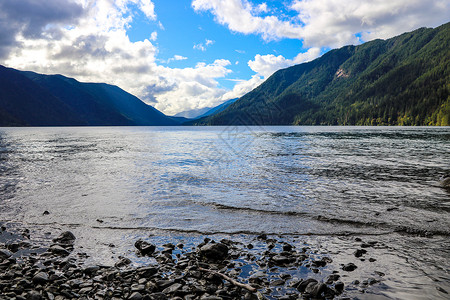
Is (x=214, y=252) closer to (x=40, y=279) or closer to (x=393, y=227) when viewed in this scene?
(x=40, y=279)

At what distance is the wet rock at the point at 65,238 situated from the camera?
987 centimetres

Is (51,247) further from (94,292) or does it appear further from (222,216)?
(222,216)

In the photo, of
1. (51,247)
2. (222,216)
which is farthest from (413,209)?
→ (51,247)

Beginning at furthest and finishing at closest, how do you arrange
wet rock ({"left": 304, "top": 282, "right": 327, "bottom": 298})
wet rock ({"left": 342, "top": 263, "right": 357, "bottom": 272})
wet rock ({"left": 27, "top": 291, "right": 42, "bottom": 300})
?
wet rock ({"left": 342, "top": 263, "right": 357, "bottom": 272})
wet rock ({"left": 304, "top": 282, "right": 327, "bottom": 298})
wet rock ({"left": 27, "top": 291, "right": 42, "bottom": 300})

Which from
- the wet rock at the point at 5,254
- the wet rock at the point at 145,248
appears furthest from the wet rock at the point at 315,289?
the wet rock at the point at 5,254

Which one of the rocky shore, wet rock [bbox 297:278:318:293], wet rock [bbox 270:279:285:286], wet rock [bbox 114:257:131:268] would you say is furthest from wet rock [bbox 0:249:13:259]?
wet rock [bbox 297:278:318:293]

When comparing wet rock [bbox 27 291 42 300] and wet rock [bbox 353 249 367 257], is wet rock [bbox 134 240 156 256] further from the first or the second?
wet rock [bbox 353 249 367 257]

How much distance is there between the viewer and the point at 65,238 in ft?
32.8

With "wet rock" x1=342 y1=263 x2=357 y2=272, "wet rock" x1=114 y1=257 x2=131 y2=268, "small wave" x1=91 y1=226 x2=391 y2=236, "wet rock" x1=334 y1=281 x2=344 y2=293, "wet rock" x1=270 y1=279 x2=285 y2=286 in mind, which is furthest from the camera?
"small wave" x1=91 y1=226 x2=391 y2=236

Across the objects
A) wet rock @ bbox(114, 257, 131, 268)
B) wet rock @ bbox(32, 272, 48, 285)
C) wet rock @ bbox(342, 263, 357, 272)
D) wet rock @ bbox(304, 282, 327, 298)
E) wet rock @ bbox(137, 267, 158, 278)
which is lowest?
wet rock @ bbox(114, 257, 131, 268)

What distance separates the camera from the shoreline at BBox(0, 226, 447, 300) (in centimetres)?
644

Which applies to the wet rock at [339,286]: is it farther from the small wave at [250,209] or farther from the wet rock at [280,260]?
the small wave at [250,209]

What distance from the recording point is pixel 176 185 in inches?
803

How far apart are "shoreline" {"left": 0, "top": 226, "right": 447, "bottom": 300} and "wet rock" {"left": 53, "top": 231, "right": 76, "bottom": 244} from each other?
4 centimetres
